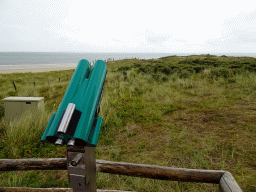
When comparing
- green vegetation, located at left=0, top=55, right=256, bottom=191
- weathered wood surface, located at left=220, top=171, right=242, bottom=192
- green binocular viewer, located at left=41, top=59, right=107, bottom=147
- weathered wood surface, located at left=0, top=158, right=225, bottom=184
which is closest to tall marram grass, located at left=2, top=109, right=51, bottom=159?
green vegetation, located at left=0, top=55, right=256, bottom=191

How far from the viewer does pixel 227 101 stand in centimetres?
631

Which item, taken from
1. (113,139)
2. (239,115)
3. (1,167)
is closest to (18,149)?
(1,167)

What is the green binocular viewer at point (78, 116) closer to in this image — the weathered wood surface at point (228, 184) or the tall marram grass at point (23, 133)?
the weathered wood surface at point (228, 184)

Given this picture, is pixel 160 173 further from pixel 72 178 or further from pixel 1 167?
pixel 1 167

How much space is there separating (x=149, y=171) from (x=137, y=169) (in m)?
0.14

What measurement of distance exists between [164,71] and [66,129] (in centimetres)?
1293

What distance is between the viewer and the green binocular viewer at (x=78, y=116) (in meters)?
0.95

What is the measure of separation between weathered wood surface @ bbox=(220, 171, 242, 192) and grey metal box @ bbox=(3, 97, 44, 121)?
472 cm

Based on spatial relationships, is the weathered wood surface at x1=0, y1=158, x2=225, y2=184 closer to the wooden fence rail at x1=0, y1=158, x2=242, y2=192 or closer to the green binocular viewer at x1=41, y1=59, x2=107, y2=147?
the wooden fence rail at x1=0, y1=158, x2=242, y2=192

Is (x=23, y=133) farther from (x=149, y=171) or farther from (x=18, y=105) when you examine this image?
(x=149, y=171)

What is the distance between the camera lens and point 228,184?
149cm

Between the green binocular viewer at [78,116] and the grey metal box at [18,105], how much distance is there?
4.20m

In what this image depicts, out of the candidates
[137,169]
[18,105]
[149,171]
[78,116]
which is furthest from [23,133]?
[78,116]

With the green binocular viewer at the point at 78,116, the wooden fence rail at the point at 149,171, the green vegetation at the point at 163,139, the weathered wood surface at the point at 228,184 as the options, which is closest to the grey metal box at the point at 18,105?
the green vegetation at the point at 163,139
